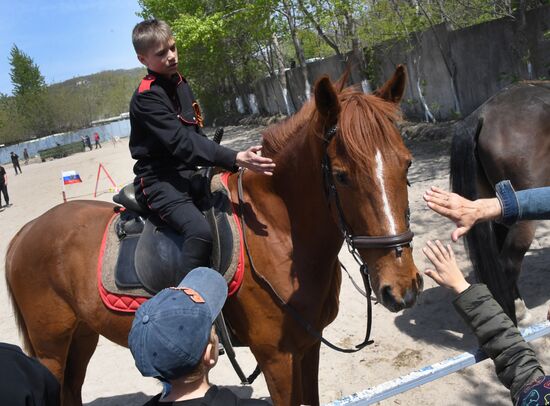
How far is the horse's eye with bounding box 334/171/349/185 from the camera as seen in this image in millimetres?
2117

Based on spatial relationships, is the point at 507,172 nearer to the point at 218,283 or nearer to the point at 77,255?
the point at 218,283

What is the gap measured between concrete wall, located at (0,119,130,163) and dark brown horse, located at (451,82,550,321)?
198ft

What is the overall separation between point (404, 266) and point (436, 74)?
1313cm

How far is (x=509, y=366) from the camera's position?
1.59m

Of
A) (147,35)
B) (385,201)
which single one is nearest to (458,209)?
(385,201)

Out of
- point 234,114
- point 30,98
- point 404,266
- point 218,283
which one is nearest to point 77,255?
point 218,283

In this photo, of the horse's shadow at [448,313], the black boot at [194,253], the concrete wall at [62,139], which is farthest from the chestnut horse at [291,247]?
the concrete wall at [62,139]

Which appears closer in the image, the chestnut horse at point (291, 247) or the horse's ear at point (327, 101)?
the chestnut horse at point (291, 247)

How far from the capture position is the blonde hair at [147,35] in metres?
2.61

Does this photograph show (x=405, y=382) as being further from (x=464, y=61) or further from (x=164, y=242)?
(x=464, y=61)

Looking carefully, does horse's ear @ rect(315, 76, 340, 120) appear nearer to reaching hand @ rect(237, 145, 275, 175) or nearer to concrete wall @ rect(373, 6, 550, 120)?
reaching hand @ rect(237, 145, 275, 175)

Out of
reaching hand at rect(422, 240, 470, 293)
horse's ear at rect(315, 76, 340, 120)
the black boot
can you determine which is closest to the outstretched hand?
reaching hand at rect(422, 240, 470, 293)

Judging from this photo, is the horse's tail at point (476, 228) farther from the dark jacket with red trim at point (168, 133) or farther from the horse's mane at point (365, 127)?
the dark jacket with red trim at point (168, 133)

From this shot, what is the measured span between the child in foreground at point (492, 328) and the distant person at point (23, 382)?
1.29m
